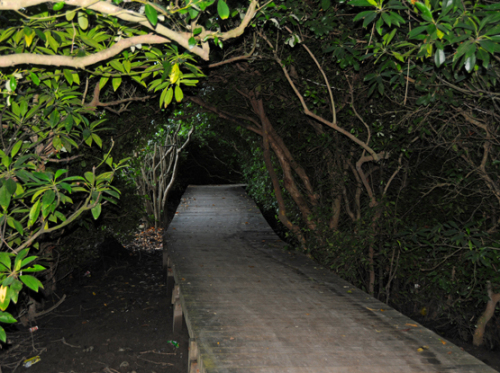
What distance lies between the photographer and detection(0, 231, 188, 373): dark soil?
4094mm

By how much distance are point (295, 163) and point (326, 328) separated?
10.5 ft

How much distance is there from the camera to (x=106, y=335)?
4.72 m

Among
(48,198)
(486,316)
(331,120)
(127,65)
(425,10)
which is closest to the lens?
(425,10)

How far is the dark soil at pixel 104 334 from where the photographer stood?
409cm

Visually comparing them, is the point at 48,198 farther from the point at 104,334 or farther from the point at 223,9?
the point at 104,334

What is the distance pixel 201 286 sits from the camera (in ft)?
13.6

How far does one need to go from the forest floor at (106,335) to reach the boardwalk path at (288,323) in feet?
1.64

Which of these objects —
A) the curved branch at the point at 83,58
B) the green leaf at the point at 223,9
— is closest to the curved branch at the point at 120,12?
the curved branch at the point at 83,58

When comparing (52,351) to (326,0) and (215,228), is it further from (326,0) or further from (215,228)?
(326,0)

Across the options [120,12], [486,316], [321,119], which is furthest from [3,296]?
[486,316]

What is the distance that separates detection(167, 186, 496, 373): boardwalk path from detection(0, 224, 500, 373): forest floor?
0.50 meters

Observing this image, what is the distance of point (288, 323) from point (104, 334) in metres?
2.68

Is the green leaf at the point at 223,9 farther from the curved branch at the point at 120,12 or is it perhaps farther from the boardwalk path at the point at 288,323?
the boardwalk path at the point at 288,323

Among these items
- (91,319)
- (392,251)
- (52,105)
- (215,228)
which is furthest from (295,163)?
(52,105)
